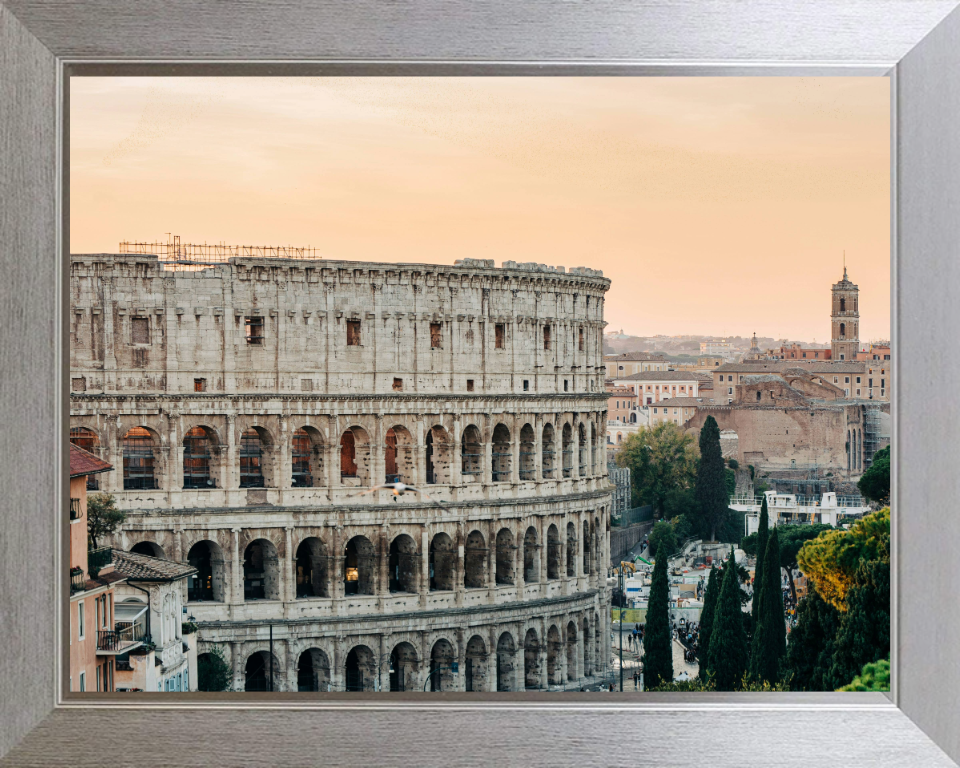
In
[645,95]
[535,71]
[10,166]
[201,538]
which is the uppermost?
[645,95]

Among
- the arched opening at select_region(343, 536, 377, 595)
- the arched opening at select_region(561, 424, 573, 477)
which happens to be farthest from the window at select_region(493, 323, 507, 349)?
the arched opening at select_region(343, 536, 377, 595)

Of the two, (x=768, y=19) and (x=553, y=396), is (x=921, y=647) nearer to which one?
(x=768, y=19)

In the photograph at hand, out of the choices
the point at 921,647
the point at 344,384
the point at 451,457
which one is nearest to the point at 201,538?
the point at 344,384

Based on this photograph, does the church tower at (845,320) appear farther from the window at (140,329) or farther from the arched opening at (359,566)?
the window at (140,329)

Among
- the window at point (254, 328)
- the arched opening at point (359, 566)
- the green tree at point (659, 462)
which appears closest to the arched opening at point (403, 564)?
the arched opening at point (359, 566)

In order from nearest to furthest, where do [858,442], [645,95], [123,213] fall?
[645,95] → [858,442] → [123,213]

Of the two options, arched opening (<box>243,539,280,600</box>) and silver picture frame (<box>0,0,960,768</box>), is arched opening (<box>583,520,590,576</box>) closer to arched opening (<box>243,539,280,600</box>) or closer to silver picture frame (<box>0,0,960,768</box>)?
arched opening (<box>243,539,280,600</box>)
